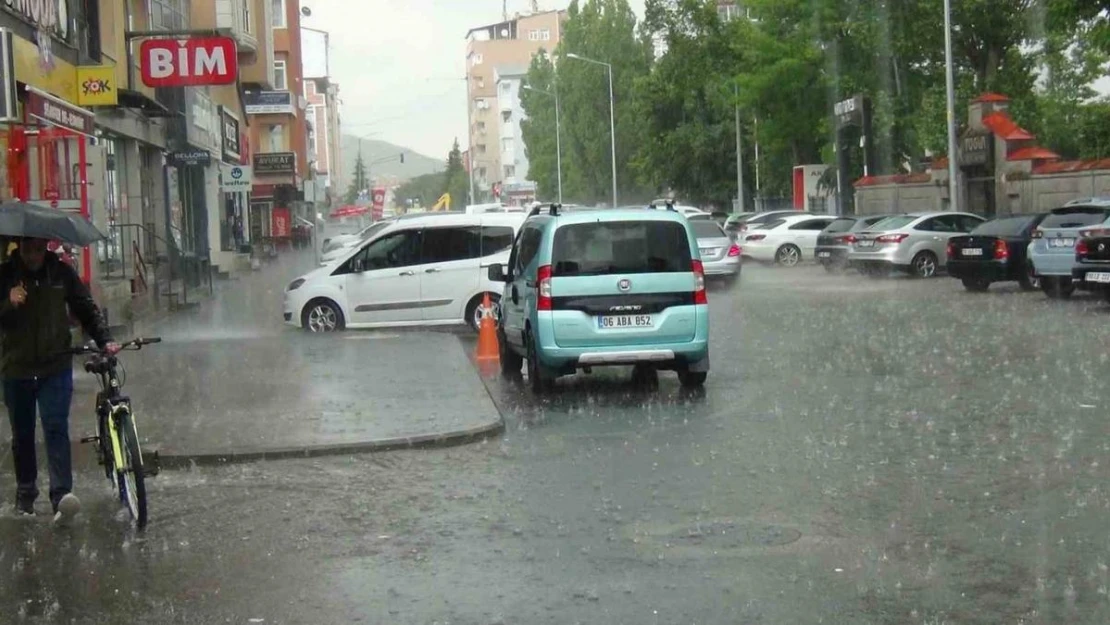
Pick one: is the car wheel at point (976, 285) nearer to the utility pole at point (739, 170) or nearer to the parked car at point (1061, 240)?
the parked car at point (1061, 240)

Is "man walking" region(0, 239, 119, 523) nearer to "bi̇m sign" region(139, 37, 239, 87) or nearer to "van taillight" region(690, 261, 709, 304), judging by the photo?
"van taillight" region(690, 261, 709, 304)

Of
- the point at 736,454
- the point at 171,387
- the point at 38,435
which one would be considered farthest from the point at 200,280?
the point at 736,454

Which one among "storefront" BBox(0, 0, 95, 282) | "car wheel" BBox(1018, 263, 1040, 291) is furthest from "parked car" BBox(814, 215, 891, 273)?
"storefront" BBox(0, 0, 95, 282)

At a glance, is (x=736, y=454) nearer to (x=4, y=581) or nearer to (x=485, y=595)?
(x=485, y=595)

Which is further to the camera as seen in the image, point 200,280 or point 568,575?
point 200,280

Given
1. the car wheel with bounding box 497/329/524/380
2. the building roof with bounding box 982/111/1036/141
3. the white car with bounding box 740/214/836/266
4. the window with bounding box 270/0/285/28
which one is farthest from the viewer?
the window with bounding box 270/0/285/28

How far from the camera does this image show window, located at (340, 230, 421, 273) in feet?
75.4

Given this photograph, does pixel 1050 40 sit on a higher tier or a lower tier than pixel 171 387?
higher

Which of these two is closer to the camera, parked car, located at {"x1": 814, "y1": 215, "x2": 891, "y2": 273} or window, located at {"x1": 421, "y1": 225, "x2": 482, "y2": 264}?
window, located at {"x1": 421, "y1": 225, "x2": 482, "y2": 264}

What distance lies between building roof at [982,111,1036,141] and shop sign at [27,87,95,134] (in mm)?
27935

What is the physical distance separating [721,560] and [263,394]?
839 cm

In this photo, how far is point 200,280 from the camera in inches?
1510

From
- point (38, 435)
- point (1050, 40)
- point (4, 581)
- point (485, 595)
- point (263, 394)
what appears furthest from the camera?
point (1050, 40)

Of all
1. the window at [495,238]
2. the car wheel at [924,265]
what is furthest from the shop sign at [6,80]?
the car wheel at [924,265]
